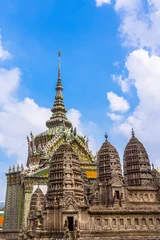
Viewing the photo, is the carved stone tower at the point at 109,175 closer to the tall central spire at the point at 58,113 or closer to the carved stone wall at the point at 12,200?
the carved stone wall at the point at 12,200

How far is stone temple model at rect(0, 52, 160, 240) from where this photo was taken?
31.6 meters

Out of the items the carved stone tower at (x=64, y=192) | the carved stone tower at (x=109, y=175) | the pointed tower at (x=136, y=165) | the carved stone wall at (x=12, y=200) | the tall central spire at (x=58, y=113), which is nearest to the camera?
the carved stone tower at (x=64, y=192)

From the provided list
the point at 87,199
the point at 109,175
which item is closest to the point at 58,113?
the point at 109,175

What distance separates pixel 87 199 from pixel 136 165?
904cm

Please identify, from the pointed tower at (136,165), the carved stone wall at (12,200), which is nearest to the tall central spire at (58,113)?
the carved stone wall at (12,200)

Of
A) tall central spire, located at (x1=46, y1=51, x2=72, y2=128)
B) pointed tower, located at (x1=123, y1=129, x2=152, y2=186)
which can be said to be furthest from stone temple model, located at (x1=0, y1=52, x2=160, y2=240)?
tall central spire, located at (x1=46, y1=51, x2=72, y2=128)

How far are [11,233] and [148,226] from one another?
21.8m

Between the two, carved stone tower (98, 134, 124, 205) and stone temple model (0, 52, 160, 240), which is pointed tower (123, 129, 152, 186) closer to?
stone temple model (0, 52, 160, 240)

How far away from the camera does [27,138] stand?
76.4 m

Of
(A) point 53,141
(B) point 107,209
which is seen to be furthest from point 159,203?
(A) point 53,141

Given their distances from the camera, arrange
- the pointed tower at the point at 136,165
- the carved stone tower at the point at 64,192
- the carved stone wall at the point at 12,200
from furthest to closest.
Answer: the carved stone wall at the point at 12,200, the pointed tower at the point at 136,165, the carved stone tower at the point at 64,192

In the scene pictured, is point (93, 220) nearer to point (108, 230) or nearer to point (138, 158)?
point (108, 230)

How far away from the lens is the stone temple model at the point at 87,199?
31641 mm

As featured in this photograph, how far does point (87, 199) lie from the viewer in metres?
39.6
